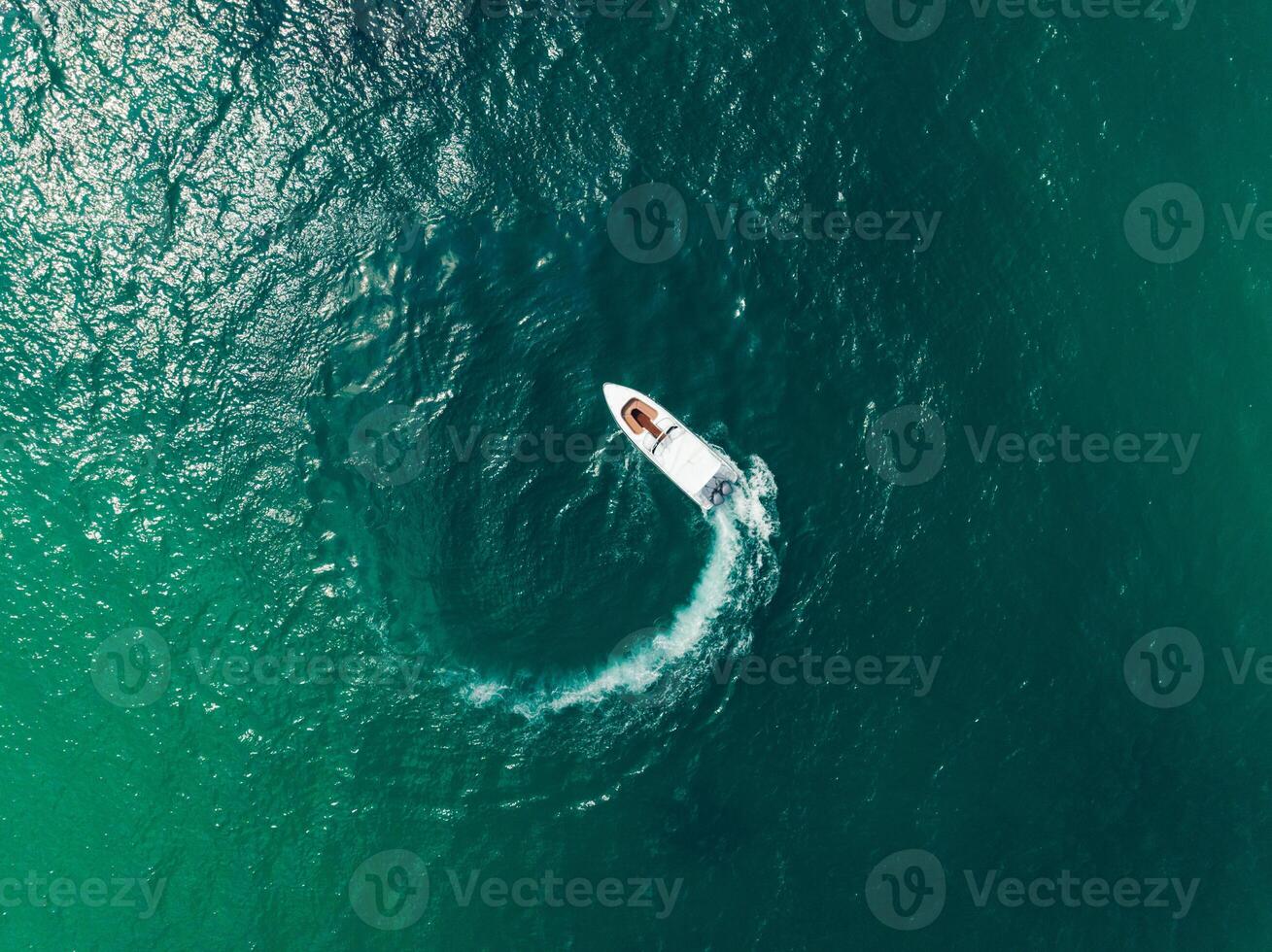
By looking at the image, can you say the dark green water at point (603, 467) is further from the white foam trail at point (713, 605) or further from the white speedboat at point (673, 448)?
the white speedboat at point (673, 448)

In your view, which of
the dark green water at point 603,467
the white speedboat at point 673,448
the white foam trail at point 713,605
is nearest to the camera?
the white speedboat at point 673,448

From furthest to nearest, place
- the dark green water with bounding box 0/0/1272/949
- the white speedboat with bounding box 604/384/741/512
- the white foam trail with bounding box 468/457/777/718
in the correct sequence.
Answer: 1. the white foam trail with bounding box 468/457/777/718
2. the dark green water with bounding box 0/0/1272/949
3. the white speedboat with bounding box 604/384/741/512

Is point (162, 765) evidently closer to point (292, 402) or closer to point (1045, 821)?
point (292, 402)

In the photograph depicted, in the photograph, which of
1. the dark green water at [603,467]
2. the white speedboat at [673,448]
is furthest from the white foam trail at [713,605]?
the white speedboat at [673,448]

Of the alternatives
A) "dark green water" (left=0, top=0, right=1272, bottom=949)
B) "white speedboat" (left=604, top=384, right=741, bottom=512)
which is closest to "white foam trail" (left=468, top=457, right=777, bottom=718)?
"dark green water" (left=0, top=0, right=1272, bottom=949)

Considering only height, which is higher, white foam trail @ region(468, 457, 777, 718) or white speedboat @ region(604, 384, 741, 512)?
white speedboat @ region(604, 384, 741, 512)

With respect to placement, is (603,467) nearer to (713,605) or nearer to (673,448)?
(673,448)

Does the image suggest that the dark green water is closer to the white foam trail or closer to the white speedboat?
the white foam trail
